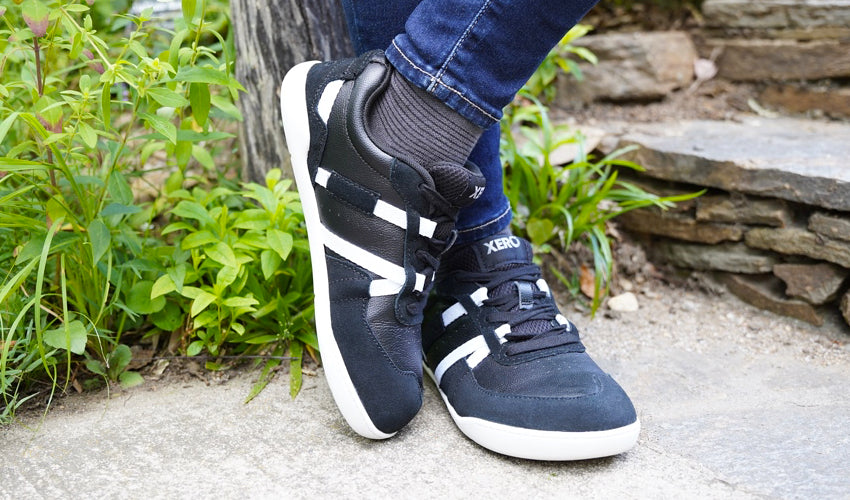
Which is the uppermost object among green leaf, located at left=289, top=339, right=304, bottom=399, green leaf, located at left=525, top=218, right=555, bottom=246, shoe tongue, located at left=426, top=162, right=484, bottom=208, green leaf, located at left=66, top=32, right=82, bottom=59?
green leaf, located at left=66, top=32, right=82, bottom=59

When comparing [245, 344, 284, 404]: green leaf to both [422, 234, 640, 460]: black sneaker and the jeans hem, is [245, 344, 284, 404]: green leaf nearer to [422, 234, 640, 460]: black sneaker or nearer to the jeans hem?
[422, 234, 640, 460]: black sneaker

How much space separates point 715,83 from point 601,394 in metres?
1.79

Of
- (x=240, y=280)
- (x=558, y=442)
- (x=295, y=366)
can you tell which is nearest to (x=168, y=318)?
(x=240, y=280)

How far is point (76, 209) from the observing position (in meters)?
1.50

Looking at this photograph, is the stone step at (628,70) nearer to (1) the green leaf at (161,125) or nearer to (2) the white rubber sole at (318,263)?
(2) the white rubber sole at (318,263)

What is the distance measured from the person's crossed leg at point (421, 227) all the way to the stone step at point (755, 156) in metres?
0.83

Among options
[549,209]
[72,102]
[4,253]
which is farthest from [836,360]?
[4,253]

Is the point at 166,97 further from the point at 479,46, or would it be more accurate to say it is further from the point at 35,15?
the point at 479,46

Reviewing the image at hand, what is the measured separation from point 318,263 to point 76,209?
0.61 m

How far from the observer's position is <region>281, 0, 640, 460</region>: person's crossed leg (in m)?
1.10

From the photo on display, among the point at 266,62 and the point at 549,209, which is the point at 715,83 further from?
the point at 266,62

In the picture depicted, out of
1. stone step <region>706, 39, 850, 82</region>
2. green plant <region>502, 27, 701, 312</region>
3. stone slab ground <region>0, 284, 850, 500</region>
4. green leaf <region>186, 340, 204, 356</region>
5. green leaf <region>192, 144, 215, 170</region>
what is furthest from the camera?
stone step <region>706, 39, 850, 82</region>

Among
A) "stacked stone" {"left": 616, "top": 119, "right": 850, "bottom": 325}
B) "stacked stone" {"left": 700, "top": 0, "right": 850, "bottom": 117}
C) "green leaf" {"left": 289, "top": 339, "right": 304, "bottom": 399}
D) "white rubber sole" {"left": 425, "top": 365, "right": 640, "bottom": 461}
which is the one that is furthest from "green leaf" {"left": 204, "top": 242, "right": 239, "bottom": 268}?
"stacked stone" {"left": 700, "top": 0, "right": 850, "bottom": 117}

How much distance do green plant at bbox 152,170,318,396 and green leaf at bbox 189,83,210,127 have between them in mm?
190
